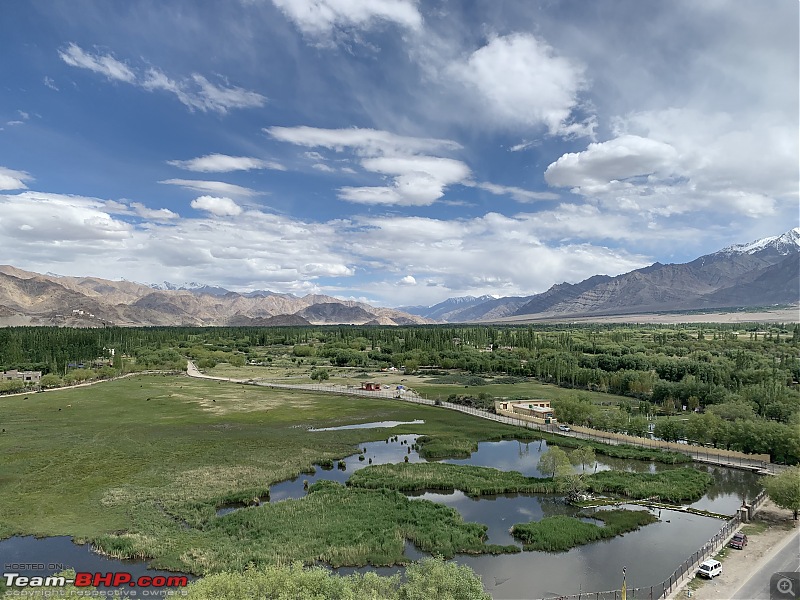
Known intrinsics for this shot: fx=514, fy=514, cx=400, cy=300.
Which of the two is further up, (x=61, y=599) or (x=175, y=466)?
(x=61, y=599)

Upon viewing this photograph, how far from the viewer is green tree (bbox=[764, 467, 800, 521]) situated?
1694 inches

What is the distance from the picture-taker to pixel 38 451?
65.2 meters

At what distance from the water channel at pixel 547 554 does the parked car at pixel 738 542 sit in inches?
105

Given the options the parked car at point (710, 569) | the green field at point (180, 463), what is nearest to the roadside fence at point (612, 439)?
the green field at point (180, 463)

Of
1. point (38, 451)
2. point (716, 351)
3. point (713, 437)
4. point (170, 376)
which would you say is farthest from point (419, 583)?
point (716, 351)

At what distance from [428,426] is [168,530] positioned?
50553mm

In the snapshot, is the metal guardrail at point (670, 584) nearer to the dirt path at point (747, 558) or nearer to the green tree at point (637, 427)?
the dirt path at point (747, 558)

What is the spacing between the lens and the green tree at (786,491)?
43.0 metres

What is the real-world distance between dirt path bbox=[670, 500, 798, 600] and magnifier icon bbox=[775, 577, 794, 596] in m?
1.78

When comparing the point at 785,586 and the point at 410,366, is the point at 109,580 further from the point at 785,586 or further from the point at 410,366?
the point at 410,366

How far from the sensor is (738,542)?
3850 cm

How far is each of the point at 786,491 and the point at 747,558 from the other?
10445 millimetres

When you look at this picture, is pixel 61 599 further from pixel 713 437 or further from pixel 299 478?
pixel 713 437

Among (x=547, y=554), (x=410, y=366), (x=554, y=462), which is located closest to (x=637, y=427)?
(x=554, y=462)
